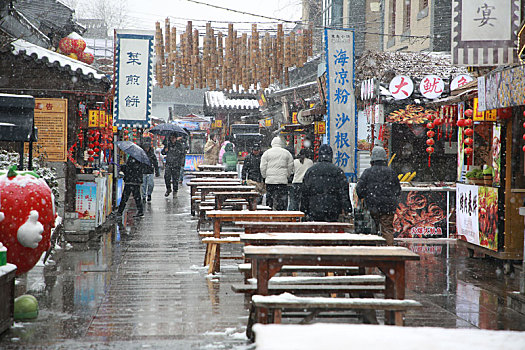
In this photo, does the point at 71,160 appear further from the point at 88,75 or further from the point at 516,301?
the point at 516,301

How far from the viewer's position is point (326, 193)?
10.3m

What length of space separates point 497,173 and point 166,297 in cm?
599

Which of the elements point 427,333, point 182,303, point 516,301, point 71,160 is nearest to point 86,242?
point 71,160

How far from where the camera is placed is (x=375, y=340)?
10.9ft

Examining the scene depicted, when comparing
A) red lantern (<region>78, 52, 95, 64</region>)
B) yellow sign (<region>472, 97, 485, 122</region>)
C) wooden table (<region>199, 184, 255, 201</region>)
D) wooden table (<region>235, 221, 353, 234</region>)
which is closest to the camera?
wooden table (<region>235, 221, 353, 234</region>)

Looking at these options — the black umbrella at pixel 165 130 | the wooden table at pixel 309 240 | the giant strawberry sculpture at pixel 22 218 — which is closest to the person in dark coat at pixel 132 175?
the black umbrella at pixel 165 130

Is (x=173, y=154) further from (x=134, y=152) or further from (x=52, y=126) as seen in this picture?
(x=52, y=126)

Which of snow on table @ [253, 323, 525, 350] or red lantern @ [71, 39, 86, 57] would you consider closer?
snow on table @ [253, 323, 525, 350]

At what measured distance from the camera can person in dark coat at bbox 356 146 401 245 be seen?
10945mm

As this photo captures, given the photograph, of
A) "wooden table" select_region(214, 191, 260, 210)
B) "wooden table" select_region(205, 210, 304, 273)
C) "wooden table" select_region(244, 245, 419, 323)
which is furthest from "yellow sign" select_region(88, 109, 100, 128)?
"wooden table" select_region(244, 245, 419, 323)

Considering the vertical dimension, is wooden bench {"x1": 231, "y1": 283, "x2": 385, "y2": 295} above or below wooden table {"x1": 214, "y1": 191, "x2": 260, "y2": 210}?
below

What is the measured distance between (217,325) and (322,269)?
4.09 feet

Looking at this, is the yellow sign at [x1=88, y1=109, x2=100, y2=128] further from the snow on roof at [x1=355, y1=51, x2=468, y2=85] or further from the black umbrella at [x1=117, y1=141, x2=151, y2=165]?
the snow on roof at [x1=355, y1=51, x2=468, y2=85]

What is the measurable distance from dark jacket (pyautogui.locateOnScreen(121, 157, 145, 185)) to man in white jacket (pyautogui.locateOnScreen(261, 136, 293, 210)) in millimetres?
3421
